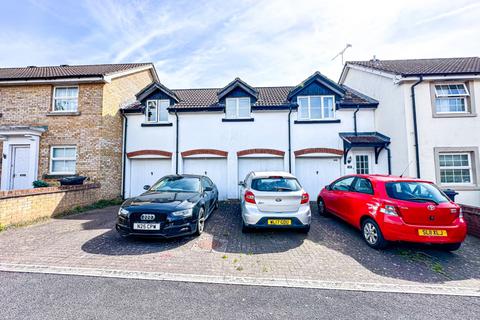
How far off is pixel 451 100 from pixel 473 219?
553 centimetres

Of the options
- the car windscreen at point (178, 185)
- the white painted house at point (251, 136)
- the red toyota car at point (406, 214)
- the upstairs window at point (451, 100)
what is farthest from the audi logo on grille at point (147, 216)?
the upstairs window at point (451, 100)

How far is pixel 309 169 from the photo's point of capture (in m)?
10.1

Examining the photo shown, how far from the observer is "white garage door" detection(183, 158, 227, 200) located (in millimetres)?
10227

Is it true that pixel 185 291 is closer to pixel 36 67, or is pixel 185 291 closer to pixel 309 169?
pixel 309 169

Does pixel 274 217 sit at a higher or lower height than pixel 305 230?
higher

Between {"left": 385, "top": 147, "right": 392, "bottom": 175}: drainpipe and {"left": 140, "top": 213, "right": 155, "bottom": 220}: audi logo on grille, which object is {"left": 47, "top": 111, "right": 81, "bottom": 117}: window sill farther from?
{"left": 385, "top": 147, "right": 392, "bottom": 175}: drainpipe

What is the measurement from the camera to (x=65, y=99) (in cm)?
996

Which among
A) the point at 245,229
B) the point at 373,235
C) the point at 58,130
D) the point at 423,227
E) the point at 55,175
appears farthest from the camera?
the point at 58,130

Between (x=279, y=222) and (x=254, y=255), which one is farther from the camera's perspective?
(x=279, y=222)

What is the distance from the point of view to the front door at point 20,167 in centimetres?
941

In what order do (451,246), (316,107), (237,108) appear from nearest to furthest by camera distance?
(451,246), (316,107), (237,108)

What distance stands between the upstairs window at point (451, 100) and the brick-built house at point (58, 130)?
47.5ft

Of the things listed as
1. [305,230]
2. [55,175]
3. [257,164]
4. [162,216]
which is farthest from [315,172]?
[55,175]

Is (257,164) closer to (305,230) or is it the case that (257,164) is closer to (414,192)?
(305,230)
